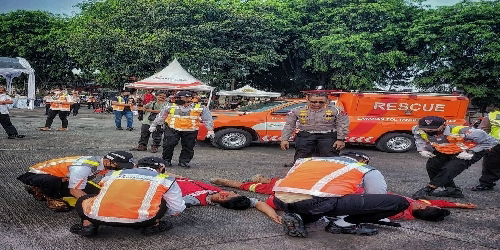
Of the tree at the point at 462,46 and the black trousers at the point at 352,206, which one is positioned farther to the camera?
the tree at the point at 462,46

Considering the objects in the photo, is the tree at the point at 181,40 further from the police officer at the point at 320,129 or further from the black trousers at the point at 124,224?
the black trousers at the point at 124,224

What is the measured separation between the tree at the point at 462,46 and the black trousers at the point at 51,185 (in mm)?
27992

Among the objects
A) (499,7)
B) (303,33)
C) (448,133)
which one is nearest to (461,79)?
(499,7)

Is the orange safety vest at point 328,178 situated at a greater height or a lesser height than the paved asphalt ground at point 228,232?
greater

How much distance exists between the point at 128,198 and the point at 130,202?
4 cm

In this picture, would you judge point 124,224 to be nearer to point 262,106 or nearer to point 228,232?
point 228,232

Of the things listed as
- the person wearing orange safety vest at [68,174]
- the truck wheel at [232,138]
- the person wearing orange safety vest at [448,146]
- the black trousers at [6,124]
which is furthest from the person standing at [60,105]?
the person wearing orange safety vest at [448,146]

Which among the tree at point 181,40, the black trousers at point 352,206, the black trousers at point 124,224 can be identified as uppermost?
the tree at point 181,40

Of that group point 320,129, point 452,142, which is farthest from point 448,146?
point 320,129

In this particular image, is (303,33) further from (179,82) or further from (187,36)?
(179,82)

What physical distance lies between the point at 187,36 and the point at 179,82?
693 cm

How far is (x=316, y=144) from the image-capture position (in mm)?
6848

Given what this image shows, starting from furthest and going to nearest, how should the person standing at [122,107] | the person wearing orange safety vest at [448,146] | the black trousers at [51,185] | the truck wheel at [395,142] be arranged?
the person standing at [122,107], the truck wheel at [395,142], the person wearing orange safety vest at [448,146], the black trousers at [51,185]

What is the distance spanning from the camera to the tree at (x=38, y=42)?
3747 cm
